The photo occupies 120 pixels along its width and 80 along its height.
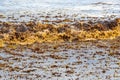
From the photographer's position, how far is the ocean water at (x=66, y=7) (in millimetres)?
35031

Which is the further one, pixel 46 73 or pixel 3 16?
pixel 3 16

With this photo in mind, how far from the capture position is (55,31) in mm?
26781

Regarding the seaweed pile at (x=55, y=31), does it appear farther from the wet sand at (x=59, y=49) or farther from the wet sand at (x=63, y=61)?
the wet sand at (x=63, y=61)

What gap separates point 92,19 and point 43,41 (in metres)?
7.97

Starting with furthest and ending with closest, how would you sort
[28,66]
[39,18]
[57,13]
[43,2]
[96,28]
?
[43,2]
[57,13]
[39,18]
[96,28]
[28,66]

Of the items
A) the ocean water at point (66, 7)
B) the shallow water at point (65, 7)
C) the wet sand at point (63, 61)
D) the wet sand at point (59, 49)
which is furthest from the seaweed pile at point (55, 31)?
the ocean water at point (66, 7)

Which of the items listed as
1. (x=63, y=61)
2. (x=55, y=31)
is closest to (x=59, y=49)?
(x=63, y=61)

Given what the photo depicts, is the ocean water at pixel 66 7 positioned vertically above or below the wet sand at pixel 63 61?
above

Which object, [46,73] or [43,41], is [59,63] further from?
[43,41]

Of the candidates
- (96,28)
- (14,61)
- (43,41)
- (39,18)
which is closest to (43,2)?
(39,18)

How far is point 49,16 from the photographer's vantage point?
3256cm

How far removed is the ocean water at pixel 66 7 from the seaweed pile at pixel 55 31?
5.03 meters

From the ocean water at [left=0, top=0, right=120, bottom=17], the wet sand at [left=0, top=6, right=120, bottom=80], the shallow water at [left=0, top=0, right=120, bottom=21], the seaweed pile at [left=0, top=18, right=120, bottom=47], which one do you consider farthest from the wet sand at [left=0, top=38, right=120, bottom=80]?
the ocean water at [left=0, top=0, right=120, bottom=17]

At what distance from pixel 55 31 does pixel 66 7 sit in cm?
1195
